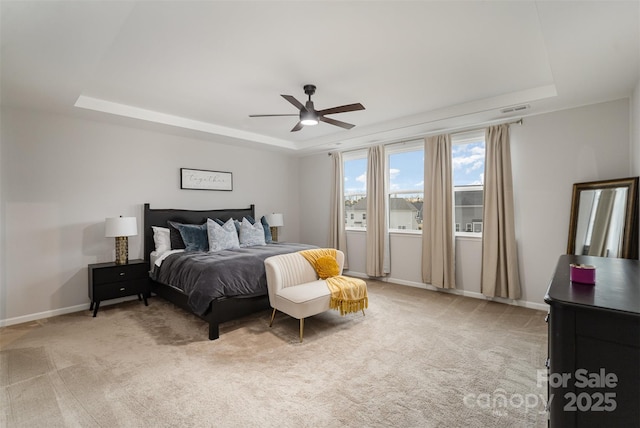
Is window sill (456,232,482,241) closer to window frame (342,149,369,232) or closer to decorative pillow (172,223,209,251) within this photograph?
window frame (342,149,369,232)

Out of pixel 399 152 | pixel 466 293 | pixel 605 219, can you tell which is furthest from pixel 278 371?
pixel 399 152

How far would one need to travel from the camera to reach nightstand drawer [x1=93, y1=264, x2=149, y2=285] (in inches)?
149

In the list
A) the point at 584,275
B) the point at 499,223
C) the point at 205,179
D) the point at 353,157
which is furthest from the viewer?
the point at 353,157

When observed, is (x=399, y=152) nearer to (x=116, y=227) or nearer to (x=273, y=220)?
(x=273, y=220)

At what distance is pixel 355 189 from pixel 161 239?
363 cm

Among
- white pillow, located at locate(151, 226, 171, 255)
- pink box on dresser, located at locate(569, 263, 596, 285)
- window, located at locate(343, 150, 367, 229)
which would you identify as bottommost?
white pillow, located at locate(151, 226, 171, 255)

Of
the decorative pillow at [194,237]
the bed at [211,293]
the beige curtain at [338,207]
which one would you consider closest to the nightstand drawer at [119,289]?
the bed at [211,293]

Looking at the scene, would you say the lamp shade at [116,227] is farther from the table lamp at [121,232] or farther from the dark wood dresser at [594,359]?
the dark wood dresser at [594,359]

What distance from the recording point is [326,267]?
12.2 ft

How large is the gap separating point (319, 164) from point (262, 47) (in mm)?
4031

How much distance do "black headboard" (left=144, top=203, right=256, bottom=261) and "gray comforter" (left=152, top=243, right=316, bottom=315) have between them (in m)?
0.90

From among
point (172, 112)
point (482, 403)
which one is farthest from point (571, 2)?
point (172, 112)

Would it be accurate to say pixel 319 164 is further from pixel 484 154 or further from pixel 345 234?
pixel 484 154

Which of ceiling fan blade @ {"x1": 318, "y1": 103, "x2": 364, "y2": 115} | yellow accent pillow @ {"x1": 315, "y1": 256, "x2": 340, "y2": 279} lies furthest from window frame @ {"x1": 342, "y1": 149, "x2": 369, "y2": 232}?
ceiling fan blade @ {"x1": 318, "y1": 103, "x2": 364, "y2": 115}
